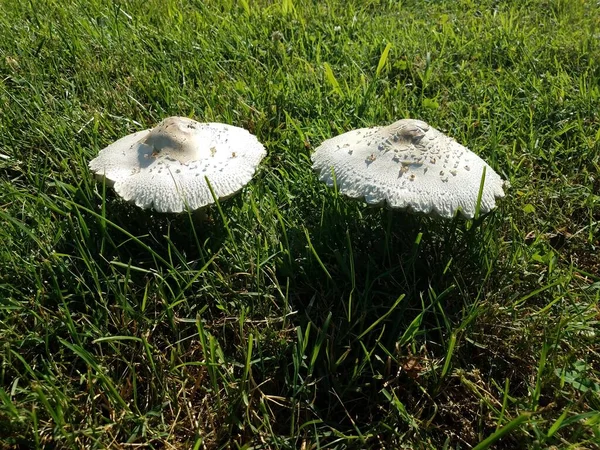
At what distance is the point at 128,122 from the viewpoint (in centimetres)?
298

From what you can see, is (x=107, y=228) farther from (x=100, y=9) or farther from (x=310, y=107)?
(x=100, y=9)

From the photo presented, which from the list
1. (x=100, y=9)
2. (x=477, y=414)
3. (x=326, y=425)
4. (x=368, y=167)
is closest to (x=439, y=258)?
(x=368, y=167)

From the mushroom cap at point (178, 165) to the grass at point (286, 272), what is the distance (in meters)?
0.17

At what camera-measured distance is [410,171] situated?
80.1 inches

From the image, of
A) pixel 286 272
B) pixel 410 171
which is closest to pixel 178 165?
pixel 286 272

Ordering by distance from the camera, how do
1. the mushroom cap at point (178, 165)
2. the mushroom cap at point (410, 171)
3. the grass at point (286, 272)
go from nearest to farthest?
the grass at point (286, 272) < the mushroom cap at point (410, 171) < the mushroom cap at point (178, 165)

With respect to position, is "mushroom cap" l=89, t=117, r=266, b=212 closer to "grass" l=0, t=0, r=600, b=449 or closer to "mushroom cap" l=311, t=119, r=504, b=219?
"grass" l=0, t=0, r=600, b=449

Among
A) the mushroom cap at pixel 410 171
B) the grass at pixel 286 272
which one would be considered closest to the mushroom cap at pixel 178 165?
the grass at pixel 286 272

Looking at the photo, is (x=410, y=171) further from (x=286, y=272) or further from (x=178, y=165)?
Answer: (x=178, y=165)

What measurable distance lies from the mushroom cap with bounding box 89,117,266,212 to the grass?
174 millimetres

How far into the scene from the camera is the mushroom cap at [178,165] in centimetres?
208

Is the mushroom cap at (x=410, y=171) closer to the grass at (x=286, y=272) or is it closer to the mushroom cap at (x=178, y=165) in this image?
the grass at (x=286, y=272)

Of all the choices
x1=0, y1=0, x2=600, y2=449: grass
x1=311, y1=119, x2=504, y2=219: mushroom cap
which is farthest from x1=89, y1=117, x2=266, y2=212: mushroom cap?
x1=311, y1=119, x2=504, y2=219: mushroom cap

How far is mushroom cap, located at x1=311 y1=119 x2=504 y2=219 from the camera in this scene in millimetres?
1962
